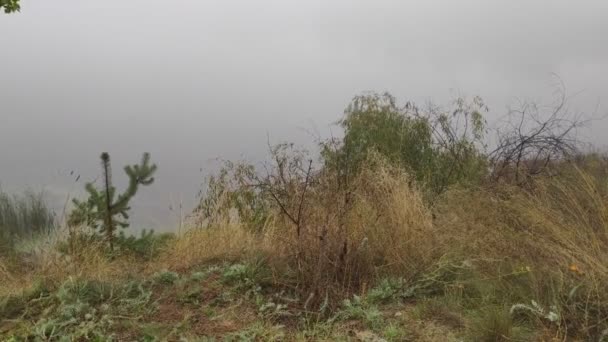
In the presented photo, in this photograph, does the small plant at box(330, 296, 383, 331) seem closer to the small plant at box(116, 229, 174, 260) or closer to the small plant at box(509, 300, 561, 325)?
the small plant at box(509, 300, 561, 325)

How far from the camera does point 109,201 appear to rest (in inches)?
328

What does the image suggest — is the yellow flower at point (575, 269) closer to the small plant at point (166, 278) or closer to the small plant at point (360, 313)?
the small plant at point (360, 313)

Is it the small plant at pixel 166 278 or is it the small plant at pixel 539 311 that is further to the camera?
the small plant at pixel 166 278

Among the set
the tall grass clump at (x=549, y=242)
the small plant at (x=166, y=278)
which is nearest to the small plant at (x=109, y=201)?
the small plant at (x=166, y=278)

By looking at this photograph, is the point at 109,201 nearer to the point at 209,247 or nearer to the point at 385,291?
Answer: the point at 209,247

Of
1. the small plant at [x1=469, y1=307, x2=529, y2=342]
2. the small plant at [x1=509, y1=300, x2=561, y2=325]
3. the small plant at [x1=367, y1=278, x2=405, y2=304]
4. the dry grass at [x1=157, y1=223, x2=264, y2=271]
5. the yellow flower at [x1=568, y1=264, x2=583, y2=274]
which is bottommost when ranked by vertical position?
the small plant at [x1=469, y1=307, x2=529, y2=342]

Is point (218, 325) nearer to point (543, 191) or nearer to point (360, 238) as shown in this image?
point (360, 238)

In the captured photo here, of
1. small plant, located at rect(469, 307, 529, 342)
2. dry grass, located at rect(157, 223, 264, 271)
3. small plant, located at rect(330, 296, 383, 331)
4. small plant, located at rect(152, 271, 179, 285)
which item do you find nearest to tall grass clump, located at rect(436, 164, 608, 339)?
small plant, located at rect(469, 307, 529, 342)

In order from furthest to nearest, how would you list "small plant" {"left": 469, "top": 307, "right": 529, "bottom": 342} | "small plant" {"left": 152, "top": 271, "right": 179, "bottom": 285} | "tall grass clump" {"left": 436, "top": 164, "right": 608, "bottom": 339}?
"small plant" {"left": 152, "top": 271, "right": 179, "bottom": 285} < "tall grass clump" {"left": 436, "top": 164, "right": 608, "bottom": 339} < "small plant" {"left": 469, "top": 307, "right": 529, "bottom": 342}

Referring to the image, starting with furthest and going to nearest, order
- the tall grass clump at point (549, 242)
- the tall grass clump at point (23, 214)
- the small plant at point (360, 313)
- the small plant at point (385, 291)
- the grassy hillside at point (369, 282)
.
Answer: the tall grass clump at point (23, 214) → the small plant at point (385, 291) → the small plant at point (360, 313) → the grassy hillside at point (369, 282) → the tall grass clump at point (549, 242)

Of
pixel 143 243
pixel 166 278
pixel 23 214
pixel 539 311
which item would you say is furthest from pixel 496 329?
pixel 23 214

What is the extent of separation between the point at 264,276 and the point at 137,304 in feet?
3.41

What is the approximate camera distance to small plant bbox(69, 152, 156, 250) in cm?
755

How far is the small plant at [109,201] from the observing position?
7.55m
